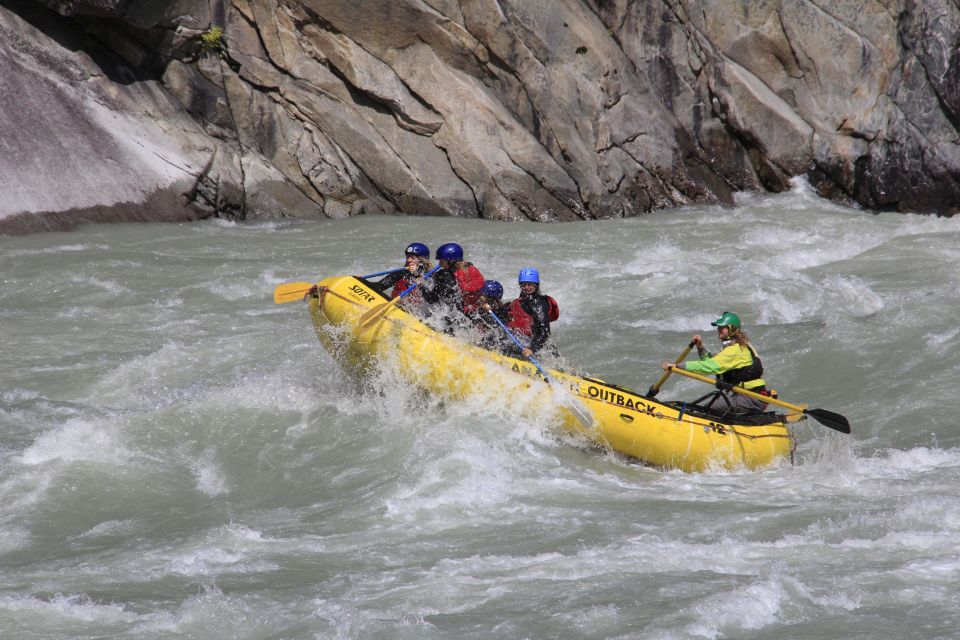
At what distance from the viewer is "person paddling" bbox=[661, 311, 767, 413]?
838 cm

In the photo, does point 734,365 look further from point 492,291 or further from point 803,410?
point 492,291

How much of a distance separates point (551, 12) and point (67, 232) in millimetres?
9128

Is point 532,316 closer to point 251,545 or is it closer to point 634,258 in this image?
point 251,545

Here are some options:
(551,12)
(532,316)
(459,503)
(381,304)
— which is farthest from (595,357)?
(551,12)

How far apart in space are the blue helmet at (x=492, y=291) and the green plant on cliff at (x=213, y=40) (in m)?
9.40

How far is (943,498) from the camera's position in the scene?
6.73 meters

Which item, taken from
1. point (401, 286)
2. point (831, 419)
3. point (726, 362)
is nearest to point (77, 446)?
point (401, 286)

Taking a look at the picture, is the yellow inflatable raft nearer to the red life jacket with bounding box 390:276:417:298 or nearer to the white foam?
the red life jacket with bounding box 390:276:417:298

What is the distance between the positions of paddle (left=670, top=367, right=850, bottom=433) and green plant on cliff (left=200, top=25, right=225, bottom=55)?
10.7 m

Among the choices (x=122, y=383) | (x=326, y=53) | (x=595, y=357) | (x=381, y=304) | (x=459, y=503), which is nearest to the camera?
(x=459, y=503)

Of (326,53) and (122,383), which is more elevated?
(326,53)

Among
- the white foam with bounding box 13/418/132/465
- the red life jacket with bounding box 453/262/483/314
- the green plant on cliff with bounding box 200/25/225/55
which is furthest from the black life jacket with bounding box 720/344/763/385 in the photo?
the green plant on cliff with bounding box 200/25/225/55

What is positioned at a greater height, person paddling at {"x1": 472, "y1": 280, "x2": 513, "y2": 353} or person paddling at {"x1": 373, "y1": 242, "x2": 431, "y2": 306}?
person paddling at {"x1": 373, "y1": 242, "x2": 431, "y2": 306}

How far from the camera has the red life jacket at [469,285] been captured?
8.88m
